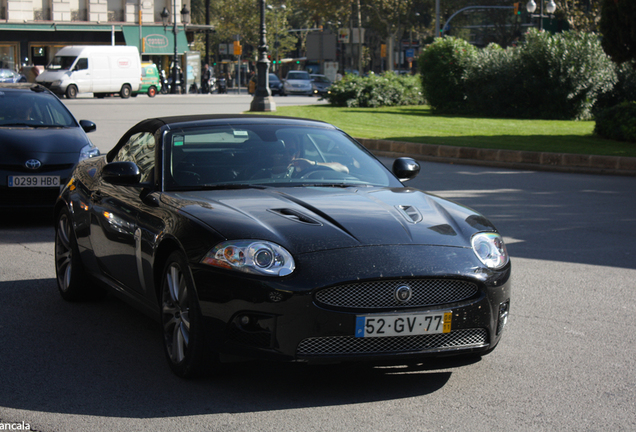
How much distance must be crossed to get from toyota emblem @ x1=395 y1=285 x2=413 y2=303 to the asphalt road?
1.36 ft

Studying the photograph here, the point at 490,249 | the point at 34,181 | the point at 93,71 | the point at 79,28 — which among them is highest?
the point at 79,28

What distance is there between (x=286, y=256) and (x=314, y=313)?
0.30 meters

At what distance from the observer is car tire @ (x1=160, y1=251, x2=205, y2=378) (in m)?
4.09

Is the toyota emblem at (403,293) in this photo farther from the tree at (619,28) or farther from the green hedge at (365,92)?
the green hedge at (365,92)

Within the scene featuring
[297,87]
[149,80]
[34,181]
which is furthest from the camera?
[297,87]

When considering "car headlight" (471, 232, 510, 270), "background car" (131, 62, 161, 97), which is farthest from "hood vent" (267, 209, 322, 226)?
"background car" (131, 62, 161, 97)

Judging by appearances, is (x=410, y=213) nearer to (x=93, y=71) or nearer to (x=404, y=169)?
Result: (x=404, y=169)

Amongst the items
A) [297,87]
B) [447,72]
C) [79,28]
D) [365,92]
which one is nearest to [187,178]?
[447,72]

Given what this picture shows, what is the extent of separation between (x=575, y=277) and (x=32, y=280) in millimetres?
4273

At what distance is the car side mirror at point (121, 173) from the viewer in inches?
196

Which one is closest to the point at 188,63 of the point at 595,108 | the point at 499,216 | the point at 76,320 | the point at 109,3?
the point at 109,3

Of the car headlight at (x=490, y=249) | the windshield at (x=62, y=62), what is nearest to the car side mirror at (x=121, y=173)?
the car headlight at (x=490, y=249)

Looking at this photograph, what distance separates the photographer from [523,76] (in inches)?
1118

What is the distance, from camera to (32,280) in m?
6.68
